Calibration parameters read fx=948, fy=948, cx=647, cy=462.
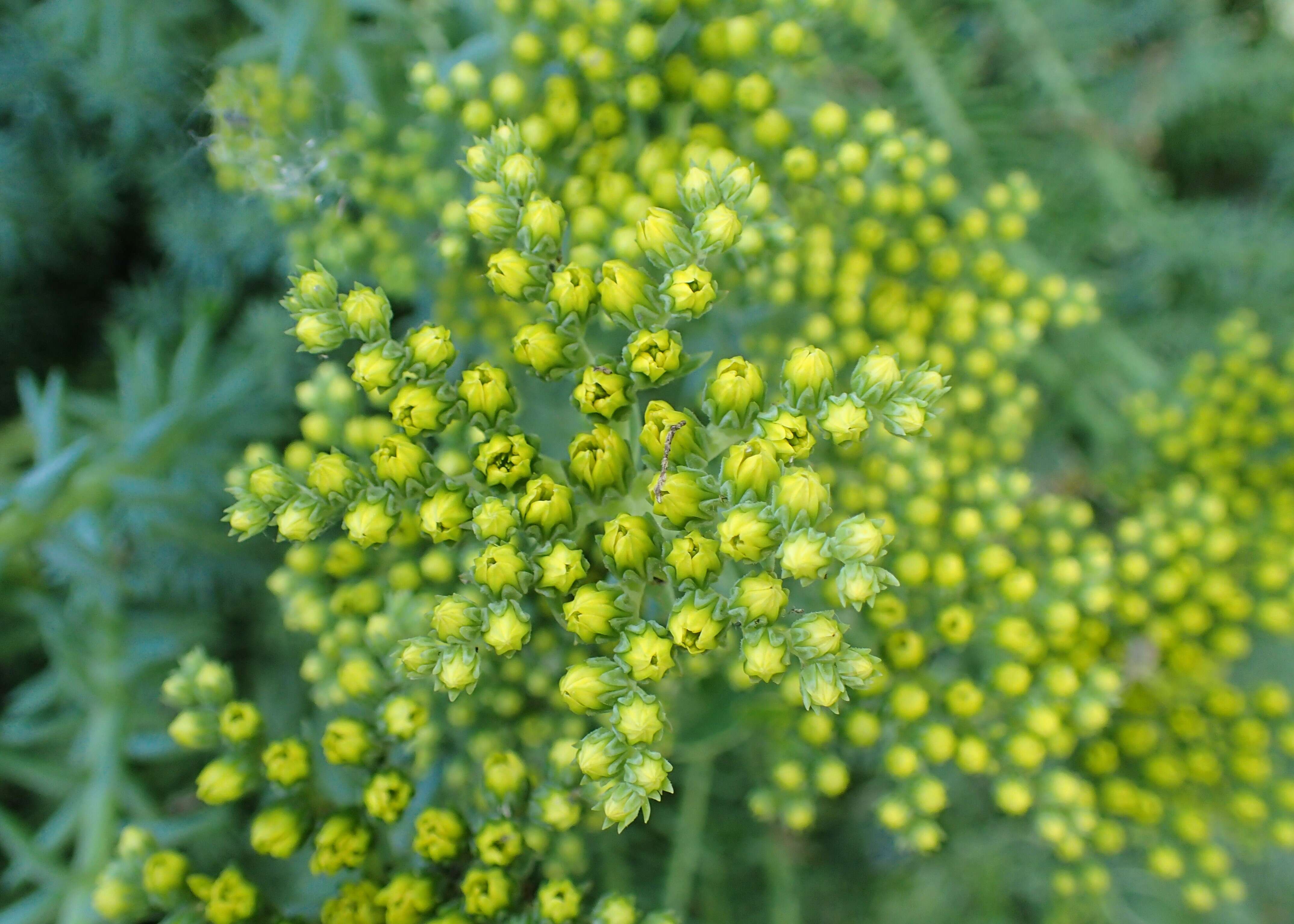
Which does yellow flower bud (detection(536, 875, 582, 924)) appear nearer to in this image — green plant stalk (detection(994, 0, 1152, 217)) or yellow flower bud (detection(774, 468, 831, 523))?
yellow flower bud (detection(774, 468, 831, 523))

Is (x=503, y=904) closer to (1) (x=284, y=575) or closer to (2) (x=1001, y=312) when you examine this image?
(1) (x=284, y=575)

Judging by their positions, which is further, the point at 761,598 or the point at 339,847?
the point at 339,847

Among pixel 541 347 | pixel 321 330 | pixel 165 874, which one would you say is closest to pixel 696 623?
pixel 541 347

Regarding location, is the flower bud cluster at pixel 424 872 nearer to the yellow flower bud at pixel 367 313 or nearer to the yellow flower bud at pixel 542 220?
the yellow flower bud at pixel 367 313

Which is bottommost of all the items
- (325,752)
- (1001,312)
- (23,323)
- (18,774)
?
(18,774)

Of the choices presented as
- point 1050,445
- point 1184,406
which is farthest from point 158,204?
point 1184,406

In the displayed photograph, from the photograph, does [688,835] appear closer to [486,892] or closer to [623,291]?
[486,892]

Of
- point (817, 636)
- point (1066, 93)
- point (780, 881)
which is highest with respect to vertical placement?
point (1066, 93)
